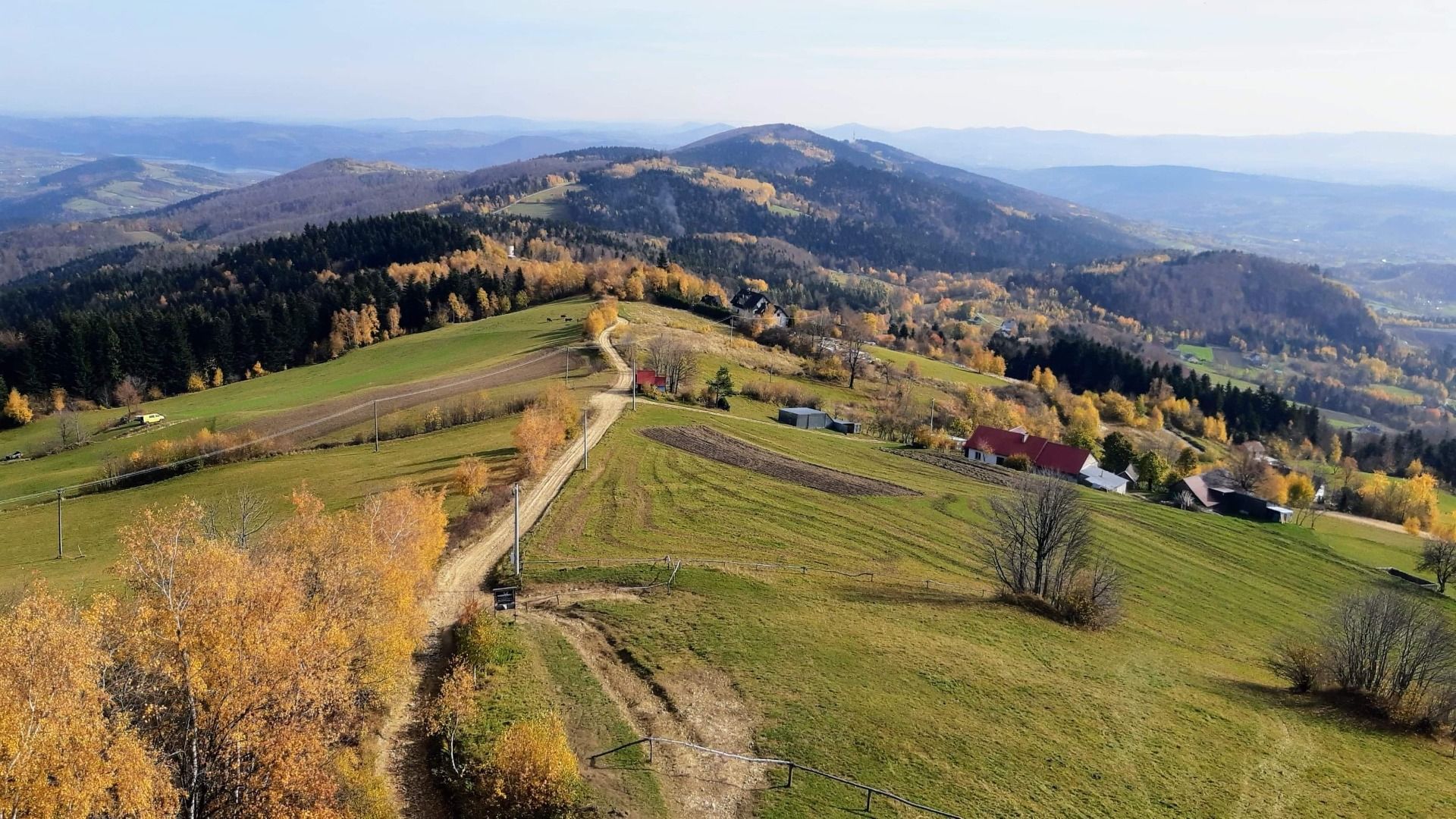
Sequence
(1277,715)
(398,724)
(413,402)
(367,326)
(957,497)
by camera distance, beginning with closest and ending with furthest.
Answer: (398,724), (1277,715), (957,497), (413,402), (367,326)

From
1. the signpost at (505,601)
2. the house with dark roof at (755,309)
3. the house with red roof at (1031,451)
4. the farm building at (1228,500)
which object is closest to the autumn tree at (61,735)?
the signpost at (505,601)

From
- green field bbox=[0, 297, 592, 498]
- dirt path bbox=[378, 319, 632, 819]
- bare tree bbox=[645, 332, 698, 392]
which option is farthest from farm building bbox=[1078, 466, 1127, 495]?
green field bbox=[0, 297, 592, 498]

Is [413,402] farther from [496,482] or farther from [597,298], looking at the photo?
[597,298]

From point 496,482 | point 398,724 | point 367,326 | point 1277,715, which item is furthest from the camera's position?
point 367,326

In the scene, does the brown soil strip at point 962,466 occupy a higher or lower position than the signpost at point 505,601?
lower

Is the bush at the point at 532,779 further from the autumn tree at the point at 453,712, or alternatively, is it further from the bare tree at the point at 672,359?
the bare tree at the point at 672,359

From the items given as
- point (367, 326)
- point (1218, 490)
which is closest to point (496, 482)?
point (1218, 490)
